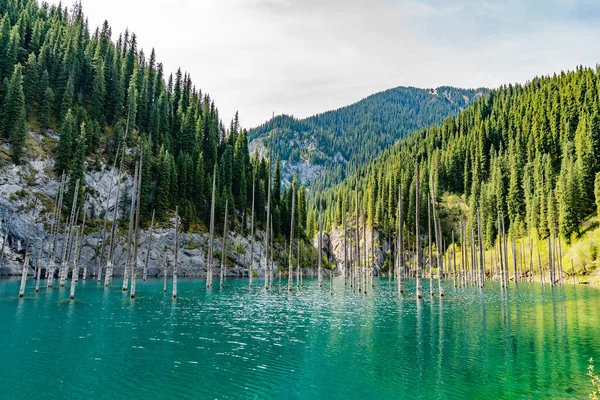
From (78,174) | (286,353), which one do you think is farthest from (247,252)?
(286,353)

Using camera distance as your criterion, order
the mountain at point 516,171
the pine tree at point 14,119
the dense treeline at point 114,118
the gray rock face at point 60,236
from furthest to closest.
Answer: the mountain at point 516,171
the dense treeline at point 114,118
the pine tree at point 14,119
the gray rock face at point 60,236

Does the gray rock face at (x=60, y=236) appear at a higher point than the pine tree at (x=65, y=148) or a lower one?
lower

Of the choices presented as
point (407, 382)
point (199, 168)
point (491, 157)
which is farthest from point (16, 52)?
point (491, 157)

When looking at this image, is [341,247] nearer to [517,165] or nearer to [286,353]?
[517,165]

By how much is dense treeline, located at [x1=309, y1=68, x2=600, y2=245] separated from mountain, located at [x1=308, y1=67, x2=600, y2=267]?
0.32 m

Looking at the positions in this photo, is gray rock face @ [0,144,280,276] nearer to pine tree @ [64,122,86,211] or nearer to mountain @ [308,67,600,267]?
pine tree @ [64,122,86,211]

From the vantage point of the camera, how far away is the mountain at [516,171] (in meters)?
97.2

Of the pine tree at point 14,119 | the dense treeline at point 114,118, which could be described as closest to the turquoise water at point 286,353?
the pine tree at point 14,119

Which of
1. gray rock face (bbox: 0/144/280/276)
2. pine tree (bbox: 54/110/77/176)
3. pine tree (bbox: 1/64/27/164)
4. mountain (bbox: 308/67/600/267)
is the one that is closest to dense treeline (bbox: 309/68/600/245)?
mountain (bbox: 308/67/600/267)

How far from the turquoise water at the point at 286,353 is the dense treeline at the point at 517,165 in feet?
249

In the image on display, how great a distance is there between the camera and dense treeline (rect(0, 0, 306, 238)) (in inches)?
3378

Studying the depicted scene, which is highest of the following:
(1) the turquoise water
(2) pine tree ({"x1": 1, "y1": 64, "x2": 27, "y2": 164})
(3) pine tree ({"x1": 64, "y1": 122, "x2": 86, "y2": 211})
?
(2) pine tree ({"x1": 1, "y1": 64, "x2": 27, "y2": 164})

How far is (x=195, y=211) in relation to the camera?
344ft

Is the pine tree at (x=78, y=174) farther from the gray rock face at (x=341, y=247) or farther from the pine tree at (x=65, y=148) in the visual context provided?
the gray rock face at (x=341, y=247)
